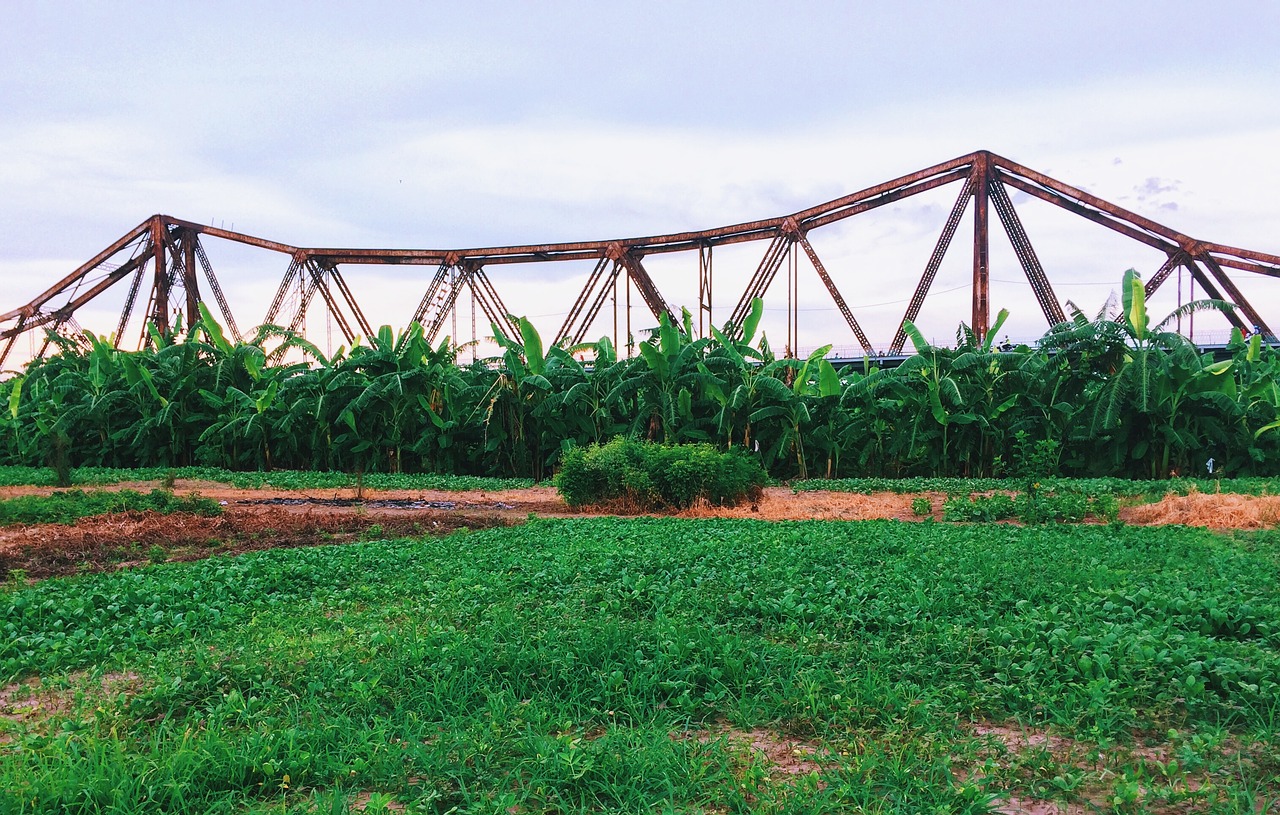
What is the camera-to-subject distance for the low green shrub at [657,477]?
10656 mm

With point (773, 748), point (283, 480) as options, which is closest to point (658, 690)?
point (773, 748)

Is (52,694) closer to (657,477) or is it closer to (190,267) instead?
(657,477)

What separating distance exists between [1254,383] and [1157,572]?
38.4 ft

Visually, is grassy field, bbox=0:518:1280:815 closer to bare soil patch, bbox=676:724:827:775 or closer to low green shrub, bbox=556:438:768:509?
bare soil patch, bbox=676:724:827:775

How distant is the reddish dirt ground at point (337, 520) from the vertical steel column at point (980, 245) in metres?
14.5

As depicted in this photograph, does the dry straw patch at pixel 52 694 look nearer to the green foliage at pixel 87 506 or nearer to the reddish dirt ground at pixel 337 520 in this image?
the reddish dirt ground at pixel 337 520

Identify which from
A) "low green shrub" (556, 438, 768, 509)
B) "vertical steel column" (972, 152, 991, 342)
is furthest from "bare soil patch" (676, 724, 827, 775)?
"vertical steel column" (972, 152, 991, 342)

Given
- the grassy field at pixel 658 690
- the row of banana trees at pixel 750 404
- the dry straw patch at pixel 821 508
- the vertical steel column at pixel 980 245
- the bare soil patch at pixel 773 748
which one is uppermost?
the vertical steel column at pixel 980 245

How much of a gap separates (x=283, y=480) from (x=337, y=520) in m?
5.92

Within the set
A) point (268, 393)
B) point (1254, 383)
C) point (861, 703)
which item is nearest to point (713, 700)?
point (861, 703)

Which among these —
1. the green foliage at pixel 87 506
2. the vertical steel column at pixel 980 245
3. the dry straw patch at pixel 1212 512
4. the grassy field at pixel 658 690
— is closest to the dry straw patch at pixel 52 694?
the grassy field at pixel 658 690

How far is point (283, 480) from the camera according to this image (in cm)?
1501

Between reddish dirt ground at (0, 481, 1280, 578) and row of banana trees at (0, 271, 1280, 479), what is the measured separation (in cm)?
331

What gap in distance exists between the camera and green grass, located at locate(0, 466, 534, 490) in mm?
14250
